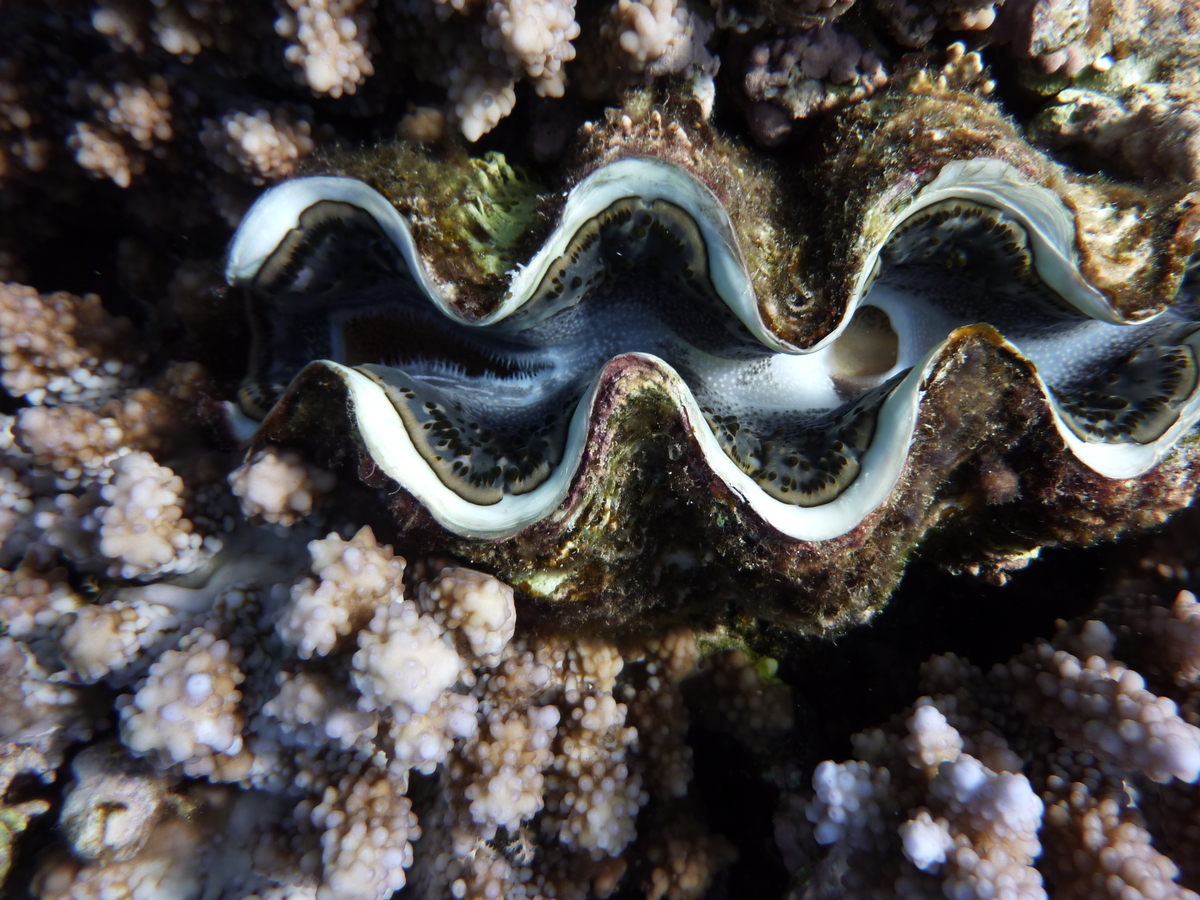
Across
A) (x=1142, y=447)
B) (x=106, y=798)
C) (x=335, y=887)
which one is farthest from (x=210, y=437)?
(x=1142, y=447)

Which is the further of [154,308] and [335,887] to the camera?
[154,308]

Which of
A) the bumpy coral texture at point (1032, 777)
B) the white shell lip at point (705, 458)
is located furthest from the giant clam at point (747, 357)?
the bumpy coral texture at point (1032, 777)

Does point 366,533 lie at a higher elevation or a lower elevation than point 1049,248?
lower

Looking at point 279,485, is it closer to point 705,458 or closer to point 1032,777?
point 705,458

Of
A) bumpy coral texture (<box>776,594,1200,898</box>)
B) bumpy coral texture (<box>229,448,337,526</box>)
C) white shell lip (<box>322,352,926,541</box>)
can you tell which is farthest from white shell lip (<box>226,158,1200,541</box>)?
bumpy coral texture (<box>776,594,1200,898</box>)

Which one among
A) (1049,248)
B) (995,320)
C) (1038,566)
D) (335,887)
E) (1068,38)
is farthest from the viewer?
(1038,566)

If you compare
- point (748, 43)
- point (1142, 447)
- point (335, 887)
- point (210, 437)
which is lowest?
point (335, 887)

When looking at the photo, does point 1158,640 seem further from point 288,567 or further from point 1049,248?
point 288,567

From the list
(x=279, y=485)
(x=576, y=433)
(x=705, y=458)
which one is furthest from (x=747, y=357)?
(x=279, y=485)
